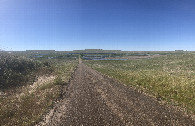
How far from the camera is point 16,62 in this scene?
27250 millimetres

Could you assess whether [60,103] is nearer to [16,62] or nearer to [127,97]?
[127,97]

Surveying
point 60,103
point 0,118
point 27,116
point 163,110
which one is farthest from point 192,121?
point 0,118

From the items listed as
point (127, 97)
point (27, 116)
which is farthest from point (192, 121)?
point (27, 116)

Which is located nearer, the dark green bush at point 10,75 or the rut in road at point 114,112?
the rut in road at point 114,112

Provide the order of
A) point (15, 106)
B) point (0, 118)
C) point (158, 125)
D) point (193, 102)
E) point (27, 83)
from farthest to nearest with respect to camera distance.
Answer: point (27, 83) → point (15, 106) → point (193, 102) → point (0, 118) → point (158, 125)

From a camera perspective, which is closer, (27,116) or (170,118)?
(170,118)

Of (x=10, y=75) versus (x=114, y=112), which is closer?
(x=114, y=112)

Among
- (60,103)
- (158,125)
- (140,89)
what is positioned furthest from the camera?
(140,89)

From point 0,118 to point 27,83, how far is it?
12526 mm

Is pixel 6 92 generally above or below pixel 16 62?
below

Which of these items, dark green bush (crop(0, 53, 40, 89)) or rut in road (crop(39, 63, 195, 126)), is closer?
rut in road (crop(39, 63, 195, 126))

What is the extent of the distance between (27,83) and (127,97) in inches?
620

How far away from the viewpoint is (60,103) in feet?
41.1

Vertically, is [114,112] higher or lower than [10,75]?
lower
